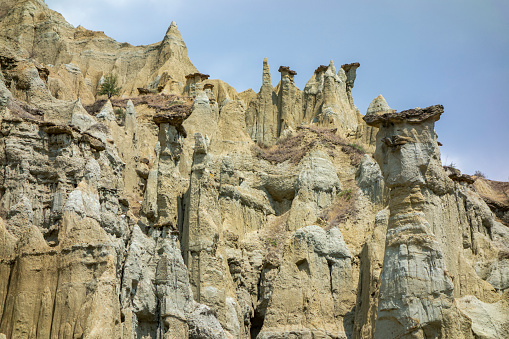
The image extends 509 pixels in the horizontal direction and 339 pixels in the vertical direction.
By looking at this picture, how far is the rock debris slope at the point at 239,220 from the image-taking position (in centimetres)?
2873

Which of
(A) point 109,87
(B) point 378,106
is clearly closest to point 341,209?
(B) point 378,106

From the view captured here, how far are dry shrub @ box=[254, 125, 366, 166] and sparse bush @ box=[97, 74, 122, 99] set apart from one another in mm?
19061

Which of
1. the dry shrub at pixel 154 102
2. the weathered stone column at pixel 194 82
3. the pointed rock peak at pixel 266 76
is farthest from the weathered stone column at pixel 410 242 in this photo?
the weathered stone column at pixel 194 82

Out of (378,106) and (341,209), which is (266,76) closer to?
(378,106)

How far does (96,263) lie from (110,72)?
50.5 metres

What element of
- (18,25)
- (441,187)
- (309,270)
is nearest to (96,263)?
(441,187)

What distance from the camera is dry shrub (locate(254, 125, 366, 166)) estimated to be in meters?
52.1

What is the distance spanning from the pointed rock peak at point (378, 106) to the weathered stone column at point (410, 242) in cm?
2794

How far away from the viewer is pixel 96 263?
95.0 ft

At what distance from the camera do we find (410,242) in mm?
28578

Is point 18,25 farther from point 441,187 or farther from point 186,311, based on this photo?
point 441,187

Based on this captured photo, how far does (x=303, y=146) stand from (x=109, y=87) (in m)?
22.7

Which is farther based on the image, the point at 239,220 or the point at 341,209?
the point at 239,220

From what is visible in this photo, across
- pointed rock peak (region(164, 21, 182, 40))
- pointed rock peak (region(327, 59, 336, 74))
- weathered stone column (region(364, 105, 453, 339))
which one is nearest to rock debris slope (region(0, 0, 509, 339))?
weathered stone column (region(364, 105, 453, 339))
